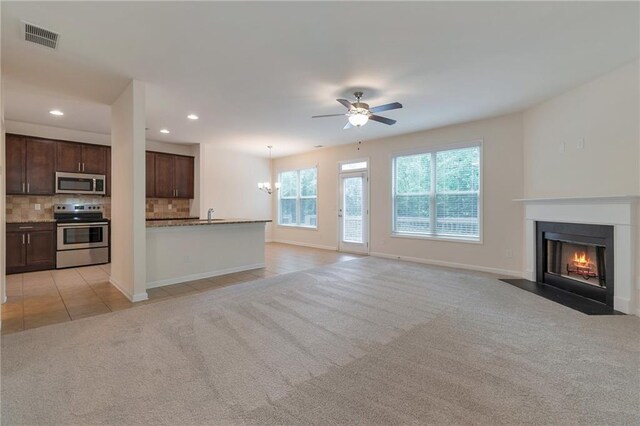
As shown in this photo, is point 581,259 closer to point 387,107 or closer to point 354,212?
point 387,107

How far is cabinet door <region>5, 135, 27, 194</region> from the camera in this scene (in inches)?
209

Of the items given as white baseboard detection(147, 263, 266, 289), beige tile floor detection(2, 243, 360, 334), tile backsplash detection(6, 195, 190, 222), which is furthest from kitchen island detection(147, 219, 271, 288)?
tile backsplash detection(6, 195, 190, 222)

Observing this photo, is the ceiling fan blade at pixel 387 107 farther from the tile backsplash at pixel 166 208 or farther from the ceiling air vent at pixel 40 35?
the tile backsplash at pixel 166 208

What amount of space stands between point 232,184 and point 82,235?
3677mm

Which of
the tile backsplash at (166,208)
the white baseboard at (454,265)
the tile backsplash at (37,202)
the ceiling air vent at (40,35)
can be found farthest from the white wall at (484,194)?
the ceiling air vent at (40,35)

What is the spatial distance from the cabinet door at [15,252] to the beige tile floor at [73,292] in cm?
21

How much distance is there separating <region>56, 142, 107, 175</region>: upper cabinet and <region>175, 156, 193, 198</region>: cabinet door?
156 centimetres

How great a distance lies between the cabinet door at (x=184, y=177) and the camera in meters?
7.55

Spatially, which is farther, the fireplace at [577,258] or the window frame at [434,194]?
the window frame at [434,194]

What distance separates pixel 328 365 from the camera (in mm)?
2242

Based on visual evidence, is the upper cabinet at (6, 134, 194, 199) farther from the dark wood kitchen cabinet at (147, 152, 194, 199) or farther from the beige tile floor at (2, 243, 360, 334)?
the beige tile floor at (2, 243, 360, 334)

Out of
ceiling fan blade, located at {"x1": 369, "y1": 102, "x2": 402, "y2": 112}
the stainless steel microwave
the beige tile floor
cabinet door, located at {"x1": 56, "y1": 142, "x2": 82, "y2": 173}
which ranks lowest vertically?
the beige tile floor

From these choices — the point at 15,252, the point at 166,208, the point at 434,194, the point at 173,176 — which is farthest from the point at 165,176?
the point at 434,194

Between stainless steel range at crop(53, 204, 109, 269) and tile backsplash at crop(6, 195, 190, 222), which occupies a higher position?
tile backsplash at crop(6, 195, 190, 222)
